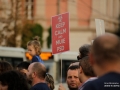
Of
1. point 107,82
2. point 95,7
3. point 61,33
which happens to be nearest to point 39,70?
point 61,33

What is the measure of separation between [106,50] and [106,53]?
2 centimetres

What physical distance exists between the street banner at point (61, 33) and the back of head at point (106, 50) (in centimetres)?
574

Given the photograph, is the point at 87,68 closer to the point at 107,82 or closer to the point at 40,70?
the point at 107,82

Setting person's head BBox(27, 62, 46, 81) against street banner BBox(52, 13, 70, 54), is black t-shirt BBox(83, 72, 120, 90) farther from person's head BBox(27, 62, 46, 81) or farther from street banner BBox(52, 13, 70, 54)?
street banner BBox(52, 13, 70, 54)

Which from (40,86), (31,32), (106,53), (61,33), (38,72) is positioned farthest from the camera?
(31,32)

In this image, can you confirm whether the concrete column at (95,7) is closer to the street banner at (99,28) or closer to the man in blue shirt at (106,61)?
the street banner at (99,28)

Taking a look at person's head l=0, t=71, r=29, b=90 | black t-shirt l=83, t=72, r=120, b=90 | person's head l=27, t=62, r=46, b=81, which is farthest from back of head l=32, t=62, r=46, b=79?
black t-shirt l=83, t=72, r=120, b=90

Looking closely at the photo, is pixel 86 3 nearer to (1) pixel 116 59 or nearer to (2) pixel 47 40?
(2) pixel 47 40

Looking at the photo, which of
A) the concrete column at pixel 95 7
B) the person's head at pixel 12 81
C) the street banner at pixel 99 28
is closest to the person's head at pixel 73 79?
the street banner at pixel 99 28

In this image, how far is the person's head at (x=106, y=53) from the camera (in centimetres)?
462

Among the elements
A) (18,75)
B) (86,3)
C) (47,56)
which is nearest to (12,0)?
(47,56)

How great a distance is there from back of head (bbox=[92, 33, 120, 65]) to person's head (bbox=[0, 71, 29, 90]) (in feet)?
6.25

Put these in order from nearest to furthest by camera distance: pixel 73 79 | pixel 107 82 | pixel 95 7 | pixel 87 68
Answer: pixel 107 82 → pixel 87 68 → pixel 73 79 → pixel 95 7

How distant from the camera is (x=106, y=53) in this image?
4617 mm
